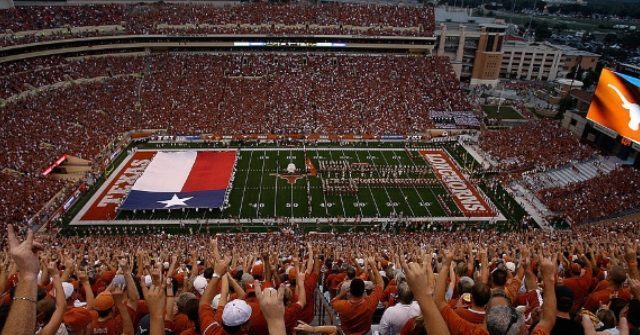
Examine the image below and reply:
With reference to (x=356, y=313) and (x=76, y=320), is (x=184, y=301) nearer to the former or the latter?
(x=76, y=320)

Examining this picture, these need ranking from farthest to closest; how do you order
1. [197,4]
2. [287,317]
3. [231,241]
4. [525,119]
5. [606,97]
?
[197,4], [525,119], [606,97], [231,241], [287,317]

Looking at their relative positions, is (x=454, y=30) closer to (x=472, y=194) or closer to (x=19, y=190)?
(x=472, y=194)

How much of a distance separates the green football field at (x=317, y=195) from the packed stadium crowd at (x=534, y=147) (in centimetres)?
592

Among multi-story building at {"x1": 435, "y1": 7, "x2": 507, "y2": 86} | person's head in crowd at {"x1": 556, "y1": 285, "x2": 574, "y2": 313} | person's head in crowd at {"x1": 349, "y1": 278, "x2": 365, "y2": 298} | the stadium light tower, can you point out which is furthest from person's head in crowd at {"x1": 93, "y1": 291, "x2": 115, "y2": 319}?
multi-story building at {"x1": 435, "y1": 7, "x2": 507, "y2": 86}

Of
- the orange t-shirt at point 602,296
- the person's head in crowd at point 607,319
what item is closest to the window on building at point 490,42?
the orange t-shirt at point 602,296

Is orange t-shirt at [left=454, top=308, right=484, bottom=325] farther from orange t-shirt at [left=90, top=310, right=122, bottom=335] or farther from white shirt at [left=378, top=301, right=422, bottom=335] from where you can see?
orange t-shirt at [left=90, top=310, right=122, bottom=335]

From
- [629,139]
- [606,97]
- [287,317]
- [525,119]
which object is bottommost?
[525,119]

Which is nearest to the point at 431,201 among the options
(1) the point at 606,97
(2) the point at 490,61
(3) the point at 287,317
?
(1) the point at 606,97

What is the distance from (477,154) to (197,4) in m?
33.8

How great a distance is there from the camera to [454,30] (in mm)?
49469

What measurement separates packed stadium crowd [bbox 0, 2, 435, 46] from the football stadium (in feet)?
0.75

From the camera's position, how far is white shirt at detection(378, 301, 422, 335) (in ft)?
13.8

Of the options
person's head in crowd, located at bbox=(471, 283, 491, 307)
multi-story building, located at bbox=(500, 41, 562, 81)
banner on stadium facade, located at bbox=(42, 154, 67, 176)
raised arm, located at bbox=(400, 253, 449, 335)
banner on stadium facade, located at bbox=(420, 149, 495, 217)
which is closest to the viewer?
raised arm, located at bbox=(400, 253, 449, 335)

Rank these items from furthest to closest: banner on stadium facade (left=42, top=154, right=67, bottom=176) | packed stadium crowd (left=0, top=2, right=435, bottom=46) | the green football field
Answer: packed stadium crowd (left=0, top=2, right=435, bottom=46) → banner on stadium facade (left=42, top=154, right=67, bottom=176) → the green football field
